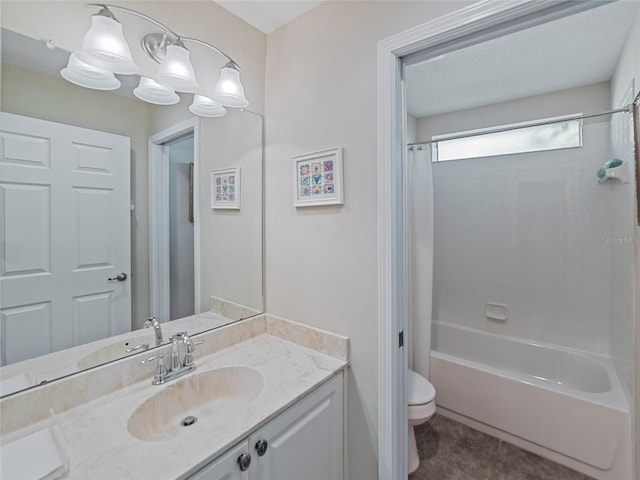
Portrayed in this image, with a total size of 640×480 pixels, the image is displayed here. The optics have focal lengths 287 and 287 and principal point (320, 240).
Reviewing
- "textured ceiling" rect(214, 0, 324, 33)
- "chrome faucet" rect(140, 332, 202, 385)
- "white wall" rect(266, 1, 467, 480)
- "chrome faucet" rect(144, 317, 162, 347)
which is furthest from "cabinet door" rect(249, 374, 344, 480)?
"textured ceiling" rect(214, 0, 324, 33)

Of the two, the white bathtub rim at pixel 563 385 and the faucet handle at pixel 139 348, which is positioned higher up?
the faucet handle at pixel 139 348

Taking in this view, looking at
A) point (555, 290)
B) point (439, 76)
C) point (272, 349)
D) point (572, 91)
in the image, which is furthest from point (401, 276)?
point (572, 91)

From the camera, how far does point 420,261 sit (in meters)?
2.14

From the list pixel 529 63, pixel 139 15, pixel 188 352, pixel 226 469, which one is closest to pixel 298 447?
pixel 226 469

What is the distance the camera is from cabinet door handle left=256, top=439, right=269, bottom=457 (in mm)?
895

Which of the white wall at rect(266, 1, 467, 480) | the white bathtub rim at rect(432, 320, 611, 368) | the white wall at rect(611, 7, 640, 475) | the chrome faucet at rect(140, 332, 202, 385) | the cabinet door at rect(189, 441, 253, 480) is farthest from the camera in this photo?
the white bathtub rim at rect(432, 320, 611, 368)

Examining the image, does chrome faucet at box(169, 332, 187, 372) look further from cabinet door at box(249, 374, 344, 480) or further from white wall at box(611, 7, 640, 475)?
white wall at box(611, 7, 640, 475)

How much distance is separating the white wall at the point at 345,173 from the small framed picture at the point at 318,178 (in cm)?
4

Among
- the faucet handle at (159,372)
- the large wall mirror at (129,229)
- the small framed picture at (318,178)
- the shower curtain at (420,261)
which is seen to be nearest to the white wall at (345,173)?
the small framed picture at (318,178)

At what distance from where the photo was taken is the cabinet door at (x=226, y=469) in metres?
0.76

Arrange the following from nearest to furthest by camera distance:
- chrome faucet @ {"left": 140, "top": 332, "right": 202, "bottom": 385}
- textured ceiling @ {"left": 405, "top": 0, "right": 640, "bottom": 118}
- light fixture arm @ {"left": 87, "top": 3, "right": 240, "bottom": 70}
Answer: light fixture arm @ {"left": 87, "top": 3, "right": 240, "bottom": 70} < chrome faucet @ {"left": 140, "top": 332, "right": 202, "bottom": 385} < textured ceiling @ {"left": 405, "top": 0, "right": 640, "bottom": 118}

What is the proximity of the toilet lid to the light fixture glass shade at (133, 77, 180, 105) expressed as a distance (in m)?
1.92

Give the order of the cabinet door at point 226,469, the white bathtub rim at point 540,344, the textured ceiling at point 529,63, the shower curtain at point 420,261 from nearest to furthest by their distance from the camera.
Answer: the cabinet door at point 226,469
the textured ceiling at point 529,63
the white bathtub rim at point 540,344
the shower curtain at point 420,261

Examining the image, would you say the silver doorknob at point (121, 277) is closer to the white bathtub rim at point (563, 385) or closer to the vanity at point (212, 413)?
the vanity at point (212, 413)
